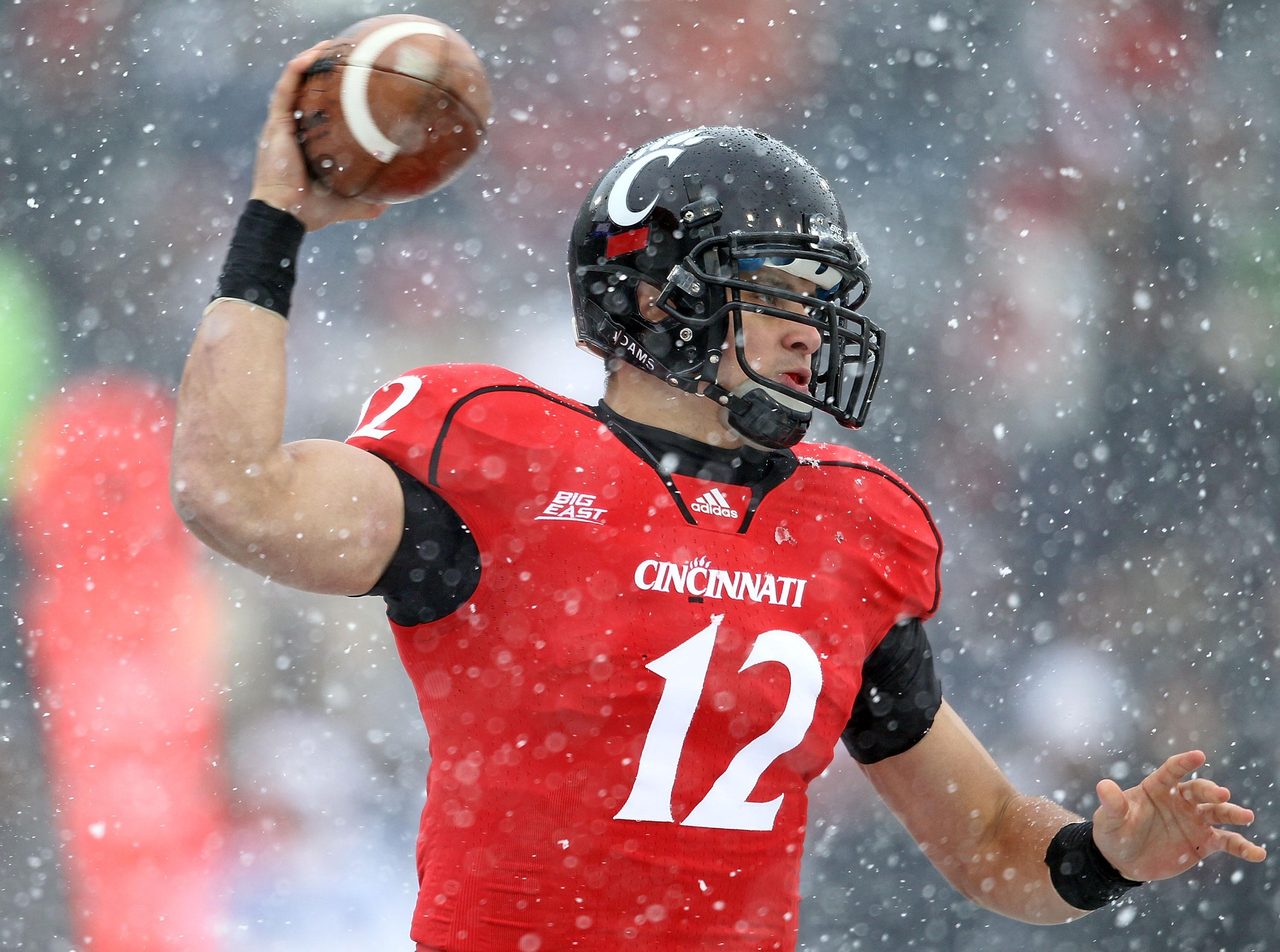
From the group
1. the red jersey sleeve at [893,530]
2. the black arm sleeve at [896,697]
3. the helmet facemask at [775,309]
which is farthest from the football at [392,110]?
the black arm sleeve at [896,697]

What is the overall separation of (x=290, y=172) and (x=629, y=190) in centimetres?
56

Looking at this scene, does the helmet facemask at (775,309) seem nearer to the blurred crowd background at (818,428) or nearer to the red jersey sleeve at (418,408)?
the red jersey sleeve at (418,408)

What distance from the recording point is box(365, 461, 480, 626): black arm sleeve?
143cm

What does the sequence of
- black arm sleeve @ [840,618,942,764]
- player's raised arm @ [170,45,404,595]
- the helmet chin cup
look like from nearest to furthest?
1. player's raised arm @ [170,45,404,595]
2. the helmet chin cup
3. black arm sleeve @ [840,618,942,764]

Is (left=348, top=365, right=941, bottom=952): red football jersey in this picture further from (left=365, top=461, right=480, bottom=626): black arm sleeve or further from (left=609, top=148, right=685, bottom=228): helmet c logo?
(left=609, top=148, right=685, bottom=228): helmet c logo

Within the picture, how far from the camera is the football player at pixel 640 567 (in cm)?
137

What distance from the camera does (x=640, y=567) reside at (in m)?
1.49

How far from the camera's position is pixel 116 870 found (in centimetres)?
352

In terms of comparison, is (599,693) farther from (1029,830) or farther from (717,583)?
(1029,830)

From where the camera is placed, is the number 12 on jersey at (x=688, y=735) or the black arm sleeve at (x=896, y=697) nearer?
the number 12 on jersey at (x=688, y=735)

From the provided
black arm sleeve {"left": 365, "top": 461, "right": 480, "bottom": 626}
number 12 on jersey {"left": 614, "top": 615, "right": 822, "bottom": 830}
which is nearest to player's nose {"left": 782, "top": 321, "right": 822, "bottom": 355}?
number 12 on jersey {"left": 614, "top": 615, "right": 822, "bottom": 830}

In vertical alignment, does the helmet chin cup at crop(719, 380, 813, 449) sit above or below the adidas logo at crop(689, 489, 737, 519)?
above

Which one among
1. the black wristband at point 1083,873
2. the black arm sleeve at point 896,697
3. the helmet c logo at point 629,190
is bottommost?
the black wristband at point 1083,873

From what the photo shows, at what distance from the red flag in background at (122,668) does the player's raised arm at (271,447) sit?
8.14 ft
